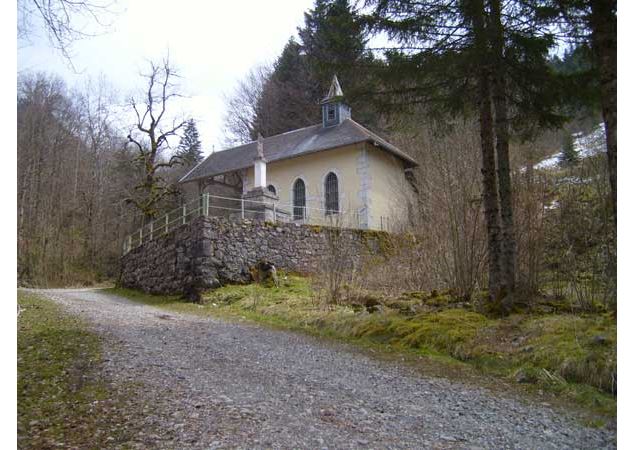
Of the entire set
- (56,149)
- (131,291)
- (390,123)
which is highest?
(390,123)

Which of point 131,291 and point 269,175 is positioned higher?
point 269,175

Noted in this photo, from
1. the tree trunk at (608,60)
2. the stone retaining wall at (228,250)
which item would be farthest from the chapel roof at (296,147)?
the tree trunk at (608,60)

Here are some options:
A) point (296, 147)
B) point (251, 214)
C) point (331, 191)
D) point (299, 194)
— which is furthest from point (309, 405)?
point (296, 147)

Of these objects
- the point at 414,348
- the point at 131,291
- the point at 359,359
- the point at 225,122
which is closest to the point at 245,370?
the point at 359,359

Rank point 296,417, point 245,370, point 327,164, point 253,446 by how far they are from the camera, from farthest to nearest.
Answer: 1. point 327,164
2. point 245,370
3. point 296,417
4. point 253,446

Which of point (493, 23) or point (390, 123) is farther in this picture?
point (390, 123)

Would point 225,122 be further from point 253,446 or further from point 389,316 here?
point 253,446

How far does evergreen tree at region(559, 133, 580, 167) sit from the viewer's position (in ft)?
12.0

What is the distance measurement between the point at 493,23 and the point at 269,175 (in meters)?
12.9

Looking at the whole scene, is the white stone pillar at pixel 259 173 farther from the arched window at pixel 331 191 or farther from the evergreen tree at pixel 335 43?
the evergreen tree at pixel 335 43

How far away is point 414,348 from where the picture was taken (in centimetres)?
424

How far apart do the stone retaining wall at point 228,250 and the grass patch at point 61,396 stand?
525cm

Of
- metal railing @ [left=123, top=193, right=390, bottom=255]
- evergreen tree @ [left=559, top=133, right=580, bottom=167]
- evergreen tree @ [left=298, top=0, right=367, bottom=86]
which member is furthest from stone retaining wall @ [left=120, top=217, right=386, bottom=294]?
evergreen tree @ [left=559, top=133, right=580, bottom=167]

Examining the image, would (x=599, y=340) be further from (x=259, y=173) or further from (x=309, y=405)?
(x=259, y=173)
